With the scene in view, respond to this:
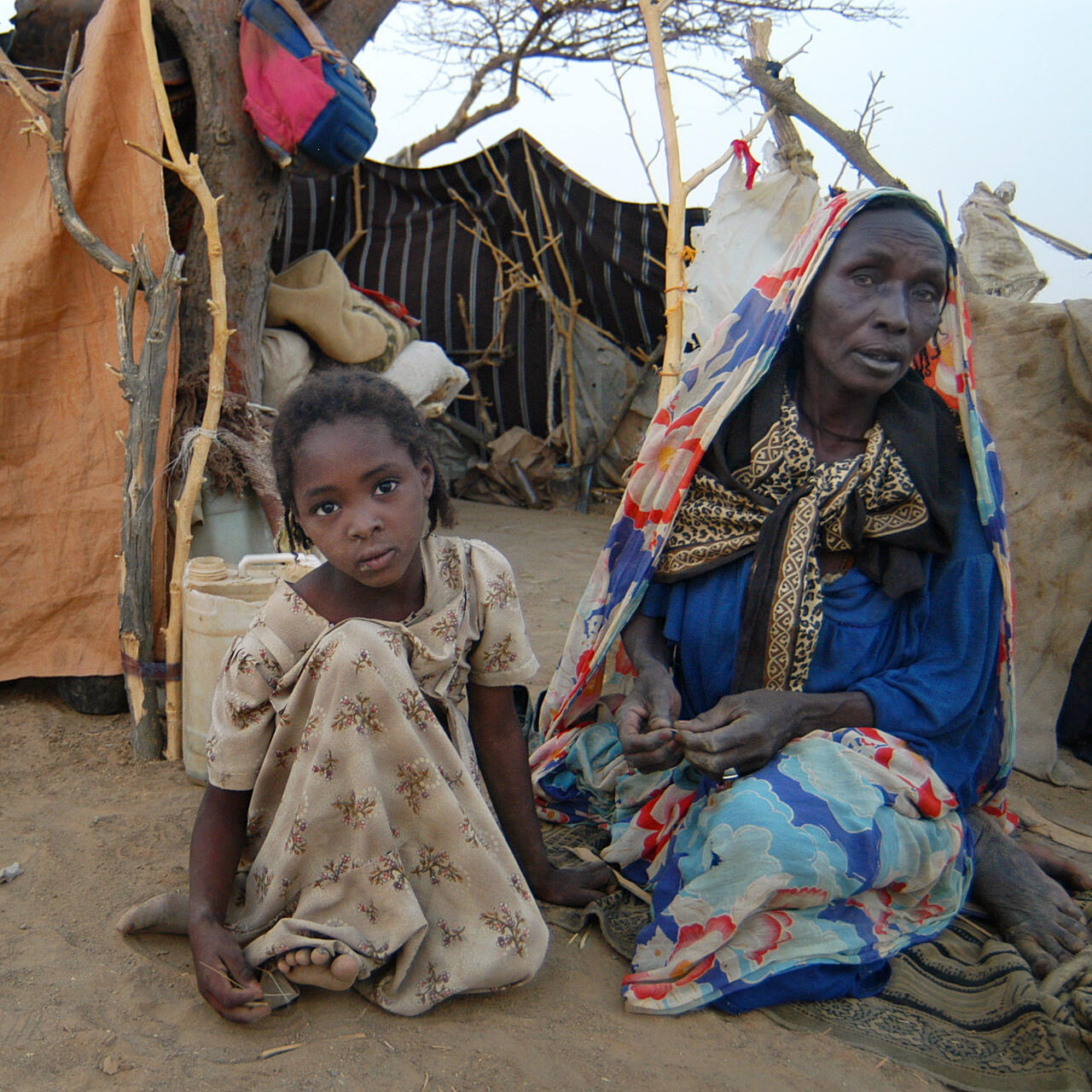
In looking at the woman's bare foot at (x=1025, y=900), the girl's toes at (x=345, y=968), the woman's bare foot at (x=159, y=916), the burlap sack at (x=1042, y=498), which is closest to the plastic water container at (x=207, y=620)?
the woman's bare foot at (x=159, y=916)

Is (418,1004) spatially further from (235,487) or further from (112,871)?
(235,487)

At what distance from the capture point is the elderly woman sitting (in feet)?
5.75

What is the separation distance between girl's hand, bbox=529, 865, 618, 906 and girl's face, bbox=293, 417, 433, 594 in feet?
2.43

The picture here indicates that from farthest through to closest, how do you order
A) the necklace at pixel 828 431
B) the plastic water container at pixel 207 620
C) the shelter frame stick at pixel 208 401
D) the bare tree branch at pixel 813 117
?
the bare tree branch at pixel 813 117 < the shelter frame stick at pixel 208 401 < the plastic water container at pixel 207 620 < the necklace at pixel 828 431

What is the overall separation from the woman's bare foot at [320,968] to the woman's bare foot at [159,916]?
1.01ft

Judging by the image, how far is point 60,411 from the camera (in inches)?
119

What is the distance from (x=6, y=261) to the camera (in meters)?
2.92

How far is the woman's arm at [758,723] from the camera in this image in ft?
6.03

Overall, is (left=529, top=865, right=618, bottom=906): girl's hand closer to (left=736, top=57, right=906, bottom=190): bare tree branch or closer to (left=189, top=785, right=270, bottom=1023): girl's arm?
(left=189, top=785, right=270, bottom=1023): girl's arm

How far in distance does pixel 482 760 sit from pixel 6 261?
220cm

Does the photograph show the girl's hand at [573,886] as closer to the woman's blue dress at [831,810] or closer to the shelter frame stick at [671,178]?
the woman's blue dress at [831,810]

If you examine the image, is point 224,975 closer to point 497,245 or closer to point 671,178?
point 671,178

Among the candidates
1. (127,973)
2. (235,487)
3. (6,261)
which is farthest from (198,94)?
(127,973)

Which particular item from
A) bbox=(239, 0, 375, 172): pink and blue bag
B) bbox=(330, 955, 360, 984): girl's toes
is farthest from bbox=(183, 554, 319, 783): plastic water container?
bbox=(239, 0, 375, 172): pink and blue bag
